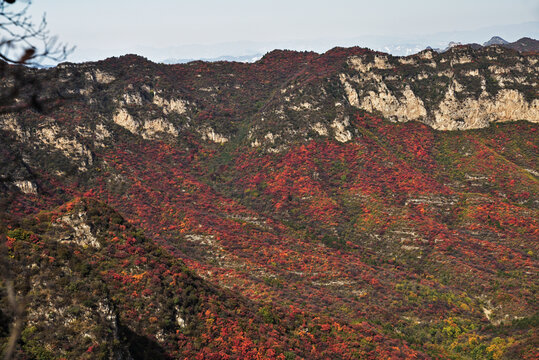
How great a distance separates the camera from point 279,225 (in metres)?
134

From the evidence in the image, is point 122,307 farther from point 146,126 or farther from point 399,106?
point 399,106

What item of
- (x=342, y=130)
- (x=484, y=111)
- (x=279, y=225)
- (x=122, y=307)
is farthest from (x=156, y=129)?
(x=122, y=307)

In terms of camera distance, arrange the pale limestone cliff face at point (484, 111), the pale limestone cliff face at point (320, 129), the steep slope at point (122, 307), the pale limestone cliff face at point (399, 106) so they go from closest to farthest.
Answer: the steep slope at point (122, 307), the pale limestone cliff face at point (320, 129), the pale limestone cliff face at point (484, 111), the pale limestone cliff face at point (399, 106)

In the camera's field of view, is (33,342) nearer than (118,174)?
Yes

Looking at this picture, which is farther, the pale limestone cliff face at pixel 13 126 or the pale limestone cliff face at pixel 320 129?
the pale limestone cliff face at pixel 320 129

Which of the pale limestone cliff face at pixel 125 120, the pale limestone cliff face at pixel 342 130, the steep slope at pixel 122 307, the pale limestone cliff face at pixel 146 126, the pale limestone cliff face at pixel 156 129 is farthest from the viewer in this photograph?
the pale limestone cliff face at pixel 156 129

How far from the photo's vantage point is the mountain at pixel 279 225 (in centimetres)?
3825

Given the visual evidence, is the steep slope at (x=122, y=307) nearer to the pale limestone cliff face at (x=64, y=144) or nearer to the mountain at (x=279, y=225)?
the mountain at (x=279, y=225)

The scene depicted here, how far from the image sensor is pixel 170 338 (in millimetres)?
44250

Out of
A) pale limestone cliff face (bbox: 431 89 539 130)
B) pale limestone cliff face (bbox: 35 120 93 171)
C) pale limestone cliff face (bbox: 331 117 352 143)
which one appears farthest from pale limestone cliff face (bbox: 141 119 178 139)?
pale limestone cliff face (bbox: 431 89 539 130)

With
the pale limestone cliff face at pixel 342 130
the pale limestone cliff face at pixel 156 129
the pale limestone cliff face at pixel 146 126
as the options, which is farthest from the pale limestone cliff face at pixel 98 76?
the pale limestone cliff face at pixel 342 130

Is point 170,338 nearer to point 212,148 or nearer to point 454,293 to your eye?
point 454,293

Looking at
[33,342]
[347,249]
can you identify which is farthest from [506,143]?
[33,342]

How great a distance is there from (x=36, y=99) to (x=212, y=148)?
188 m
